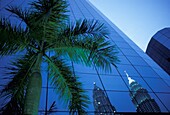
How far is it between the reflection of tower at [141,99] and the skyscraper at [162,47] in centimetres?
2137

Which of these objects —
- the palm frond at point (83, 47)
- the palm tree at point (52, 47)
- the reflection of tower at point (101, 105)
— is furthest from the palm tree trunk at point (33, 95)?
the reflection of tower at point (101, 105)

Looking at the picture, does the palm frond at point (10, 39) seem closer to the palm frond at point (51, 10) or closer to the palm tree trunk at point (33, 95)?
the palm frond at point (51, 10)

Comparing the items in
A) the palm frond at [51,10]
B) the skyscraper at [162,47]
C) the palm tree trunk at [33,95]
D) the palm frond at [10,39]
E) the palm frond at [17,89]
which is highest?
the skyscraper at [162,47]

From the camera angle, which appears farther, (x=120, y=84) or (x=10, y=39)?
(x=120, y=84)

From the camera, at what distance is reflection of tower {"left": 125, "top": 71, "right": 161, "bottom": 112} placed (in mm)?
7322

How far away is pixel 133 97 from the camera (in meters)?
7.68

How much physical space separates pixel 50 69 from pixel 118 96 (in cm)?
413

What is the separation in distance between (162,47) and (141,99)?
77.1 ft

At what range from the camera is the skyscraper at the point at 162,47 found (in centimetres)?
2731

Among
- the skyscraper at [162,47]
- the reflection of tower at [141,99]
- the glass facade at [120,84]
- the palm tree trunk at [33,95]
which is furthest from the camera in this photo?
the skyscraper at [162,47]

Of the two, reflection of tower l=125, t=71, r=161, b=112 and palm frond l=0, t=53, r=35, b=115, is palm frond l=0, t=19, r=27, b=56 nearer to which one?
palm frond l=0, t=53, r=35, b=115

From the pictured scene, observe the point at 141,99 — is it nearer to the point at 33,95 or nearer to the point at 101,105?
the point at 101,105

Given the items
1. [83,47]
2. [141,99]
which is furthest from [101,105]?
[83,47]

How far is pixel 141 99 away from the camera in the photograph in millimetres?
7766
